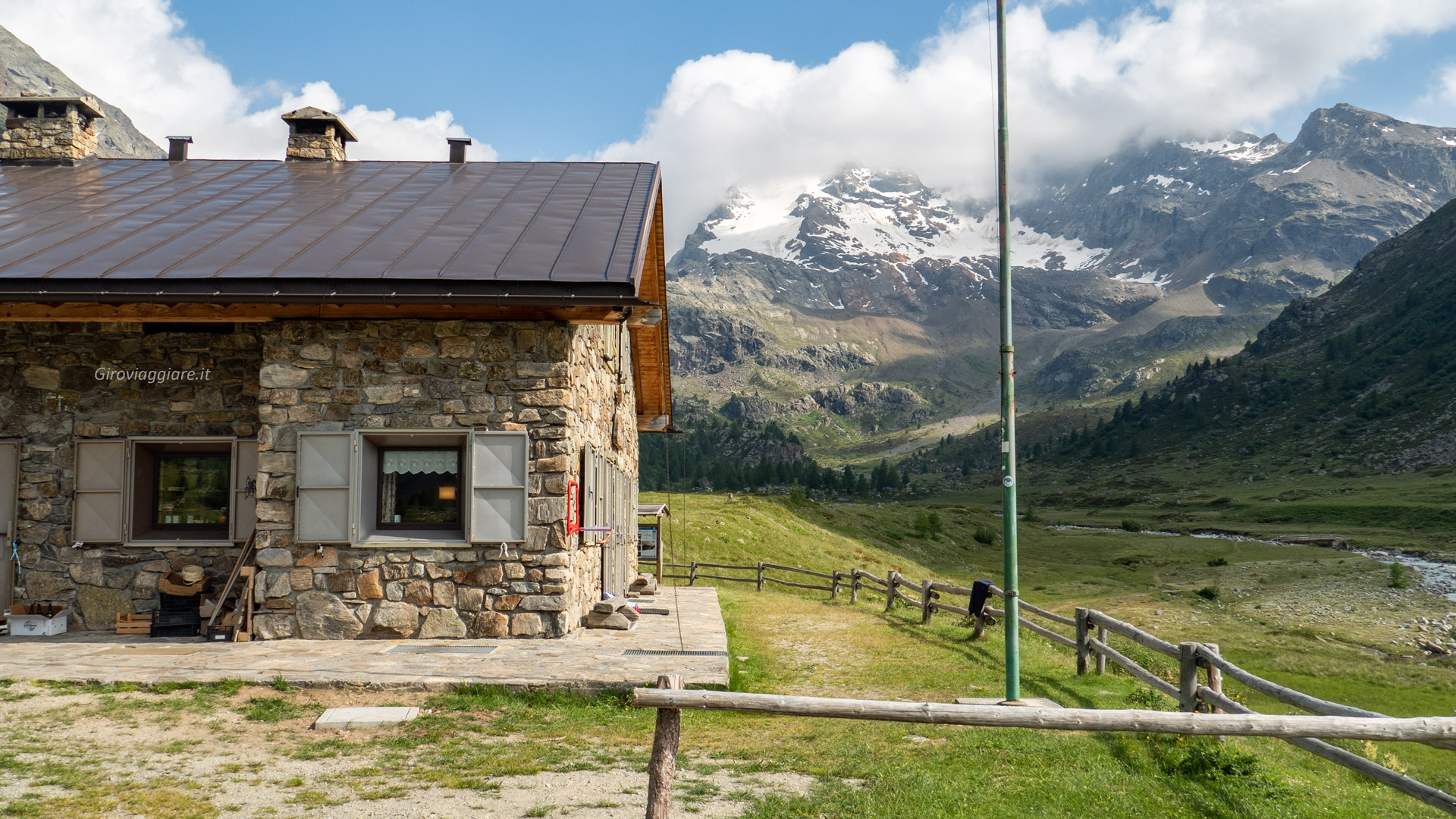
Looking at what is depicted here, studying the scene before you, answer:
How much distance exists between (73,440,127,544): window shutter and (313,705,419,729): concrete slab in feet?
18.4

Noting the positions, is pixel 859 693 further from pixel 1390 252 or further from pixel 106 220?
pixel 1390 252

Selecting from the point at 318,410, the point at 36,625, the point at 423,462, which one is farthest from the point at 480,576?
the point at 36,625

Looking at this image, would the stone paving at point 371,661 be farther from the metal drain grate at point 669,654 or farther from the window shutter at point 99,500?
the window shutter at point 99,500

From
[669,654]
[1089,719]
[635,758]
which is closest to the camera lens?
[1089,719]

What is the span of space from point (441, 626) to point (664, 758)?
607 cm

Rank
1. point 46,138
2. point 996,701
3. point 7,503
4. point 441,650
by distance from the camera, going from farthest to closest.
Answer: point 46,138
point 7,503
point 441,650
point 996,701

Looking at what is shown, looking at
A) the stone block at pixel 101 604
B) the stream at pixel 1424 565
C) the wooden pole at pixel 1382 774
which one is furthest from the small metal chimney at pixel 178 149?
the stream at pixel 1424 565

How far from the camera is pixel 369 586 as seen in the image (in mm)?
10430

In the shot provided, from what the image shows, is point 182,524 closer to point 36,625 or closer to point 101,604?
point 101,604

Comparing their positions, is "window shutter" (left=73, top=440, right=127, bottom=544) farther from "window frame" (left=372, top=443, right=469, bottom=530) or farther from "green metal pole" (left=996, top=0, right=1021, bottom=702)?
"green metal pole" (left=996, top=0, right=1021, bottom=702)

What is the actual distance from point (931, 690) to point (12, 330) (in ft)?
40.6

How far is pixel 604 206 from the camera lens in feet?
43.9

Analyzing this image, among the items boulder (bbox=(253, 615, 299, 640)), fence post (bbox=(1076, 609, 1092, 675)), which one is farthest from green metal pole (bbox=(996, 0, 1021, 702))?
boulder (bbox=(253, 615, 299, 640))

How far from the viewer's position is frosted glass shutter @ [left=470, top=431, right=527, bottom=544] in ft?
34.1
